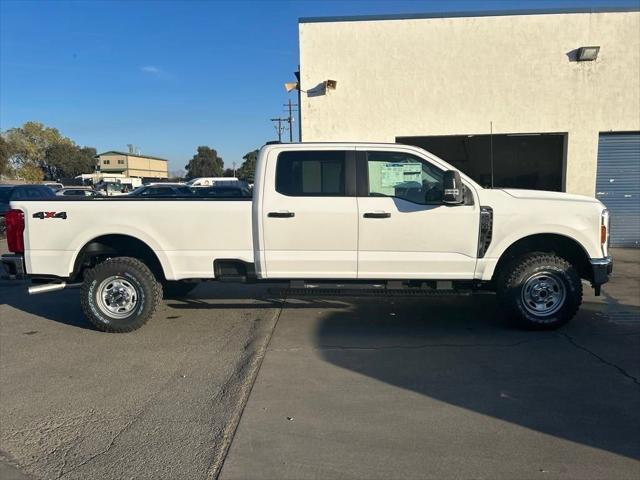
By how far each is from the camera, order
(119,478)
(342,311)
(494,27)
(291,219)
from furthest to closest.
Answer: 1. (494,27)
2. (342,311)
3. (291,219)
4. (119,478)

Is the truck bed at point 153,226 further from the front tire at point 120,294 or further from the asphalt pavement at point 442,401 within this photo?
the asphalt pavement at point 442,401

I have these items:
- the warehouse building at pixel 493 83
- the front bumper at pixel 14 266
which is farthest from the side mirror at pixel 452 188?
the warehouse building at pixel 493 83

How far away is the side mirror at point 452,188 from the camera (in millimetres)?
5484

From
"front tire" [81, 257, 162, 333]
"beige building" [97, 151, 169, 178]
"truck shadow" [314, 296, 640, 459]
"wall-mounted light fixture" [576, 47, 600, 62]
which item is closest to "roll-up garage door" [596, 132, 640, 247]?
"wall-mounted light fixture" [576, 47, 600, 62]

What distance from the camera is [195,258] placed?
6055mm

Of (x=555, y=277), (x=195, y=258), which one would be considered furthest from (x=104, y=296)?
(x=555, y=277)

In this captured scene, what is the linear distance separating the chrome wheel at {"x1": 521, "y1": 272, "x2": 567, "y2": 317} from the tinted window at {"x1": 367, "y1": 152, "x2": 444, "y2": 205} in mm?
1557

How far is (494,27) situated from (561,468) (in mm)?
11486

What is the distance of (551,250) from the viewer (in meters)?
6.15

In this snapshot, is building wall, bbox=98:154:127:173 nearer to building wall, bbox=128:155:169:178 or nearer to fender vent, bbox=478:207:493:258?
building wall, bbox=128:155:169:178

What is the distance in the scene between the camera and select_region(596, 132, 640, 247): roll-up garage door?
1263cm

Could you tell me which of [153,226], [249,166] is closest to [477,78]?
[153,226]

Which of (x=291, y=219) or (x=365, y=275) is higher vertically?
(x=291, y=219)

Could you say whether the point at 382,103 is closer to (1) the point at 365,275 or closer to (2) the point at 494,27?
(2) the point at 494,27
